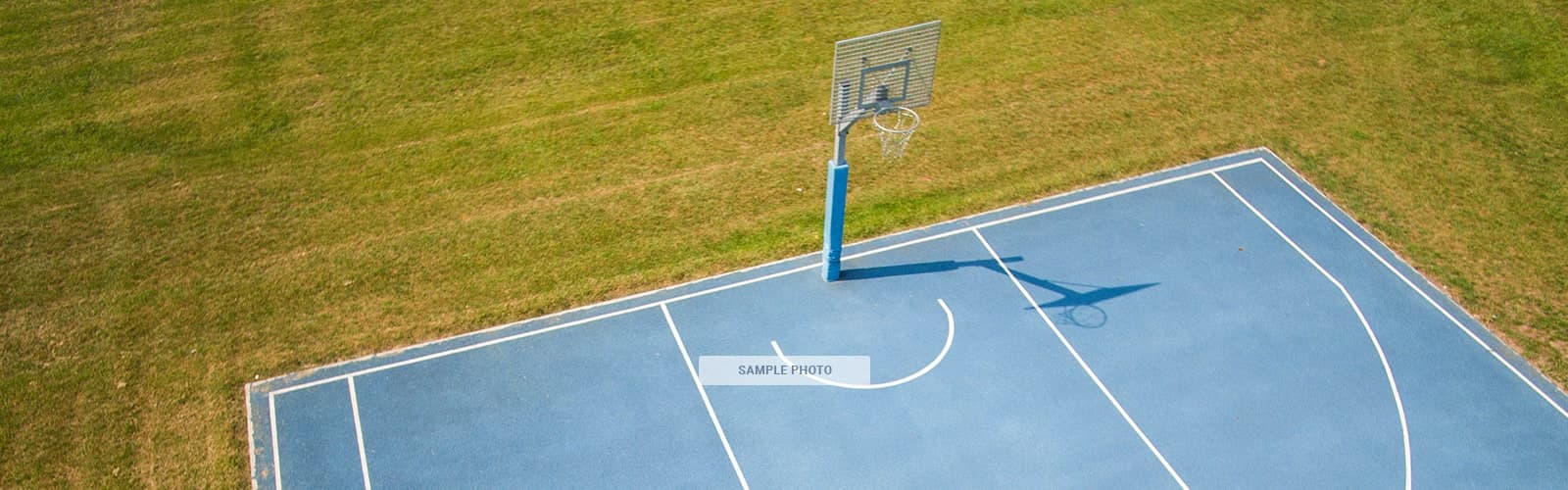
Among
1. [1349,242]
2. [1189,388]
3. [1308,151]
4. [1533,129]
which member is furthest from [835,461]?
[1533,129]

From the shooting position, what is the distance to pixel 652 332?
13.7 metres

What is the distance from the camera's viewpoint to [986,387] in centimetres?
1306

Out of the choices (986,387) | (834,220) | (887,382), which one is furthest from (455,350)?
(986,387)

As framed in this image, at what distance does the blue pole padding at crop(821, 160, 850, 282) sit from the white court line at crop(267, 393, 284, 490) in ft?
22.5

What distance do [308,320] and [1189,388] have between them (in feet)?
35.9

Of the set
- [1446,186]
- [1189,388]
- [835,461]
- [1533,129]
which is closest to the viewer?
[835,461]

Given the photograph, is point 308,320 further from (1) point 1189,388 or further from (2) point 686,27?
(1) point 1189,388

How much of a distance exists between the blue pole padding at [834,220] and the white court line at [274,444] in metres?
6.87

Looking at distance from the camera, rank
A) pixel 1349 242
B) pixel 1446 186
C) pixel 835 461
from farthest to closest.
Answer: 1. pixel 1446 186
2. pixel 1349 242
3. pixel 835 461

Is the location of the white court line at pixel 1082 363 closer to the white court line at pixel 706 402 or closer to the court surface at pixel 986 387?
the court surface at pixel 986 387

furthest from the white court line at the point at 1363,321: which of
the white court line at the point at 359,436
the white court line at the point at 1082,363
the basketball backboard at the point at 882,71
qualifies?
the white court line at the point at 359,436

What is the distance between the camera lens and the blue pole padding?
43.5 feet

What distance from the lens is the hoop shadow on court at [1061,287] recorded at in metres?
14.1

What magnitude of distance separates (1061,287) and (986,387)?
2.23 metres
